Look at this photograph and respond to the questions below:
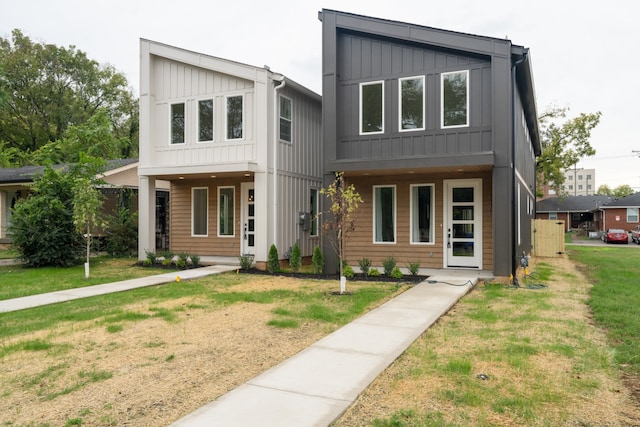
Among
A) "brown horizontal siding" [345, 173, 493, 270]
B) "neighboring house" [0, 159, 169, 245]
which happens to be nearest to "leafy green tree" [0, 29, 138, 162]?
"neighboring house" [0, 159, 169, 245]

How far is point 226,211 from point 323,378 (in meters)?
11.6

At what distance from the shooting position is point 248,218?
15.1m

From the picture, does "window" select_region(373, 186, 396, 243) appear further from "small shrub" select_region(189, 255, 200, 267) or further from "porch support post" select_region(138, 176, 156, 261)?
"porch support post" select_region(138, 176, 156, 261)

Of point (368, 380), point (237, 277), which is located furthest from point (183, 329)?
point (237, 277)

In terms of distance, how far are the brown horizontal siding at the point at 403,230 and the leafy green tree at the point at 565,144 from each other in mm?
26591

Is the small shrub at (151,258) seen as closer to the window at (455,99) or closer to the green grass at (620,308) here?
the window at (455,99)

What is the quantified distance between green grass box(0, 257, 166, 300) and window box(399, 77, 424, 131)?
7.66 metres

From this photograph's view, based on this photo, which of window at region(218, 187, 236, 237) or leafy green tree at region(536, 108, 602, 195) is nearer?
window at region(218, 187, 236, 237)

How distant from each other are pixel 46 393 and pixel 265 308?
4061 mm

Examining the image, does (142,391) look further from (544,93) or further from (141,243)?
(544,93)

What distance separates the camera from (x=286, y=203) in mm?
14203

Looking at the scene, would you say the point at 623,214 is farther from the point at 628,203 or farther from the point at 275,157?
the point at 275,157

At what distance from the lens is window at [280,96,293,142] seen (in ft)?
46.2

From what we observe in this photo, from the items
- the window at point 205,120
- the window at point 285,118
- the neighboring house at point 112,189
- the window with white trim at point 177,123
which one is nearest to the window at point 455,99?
the window at point 285,118
